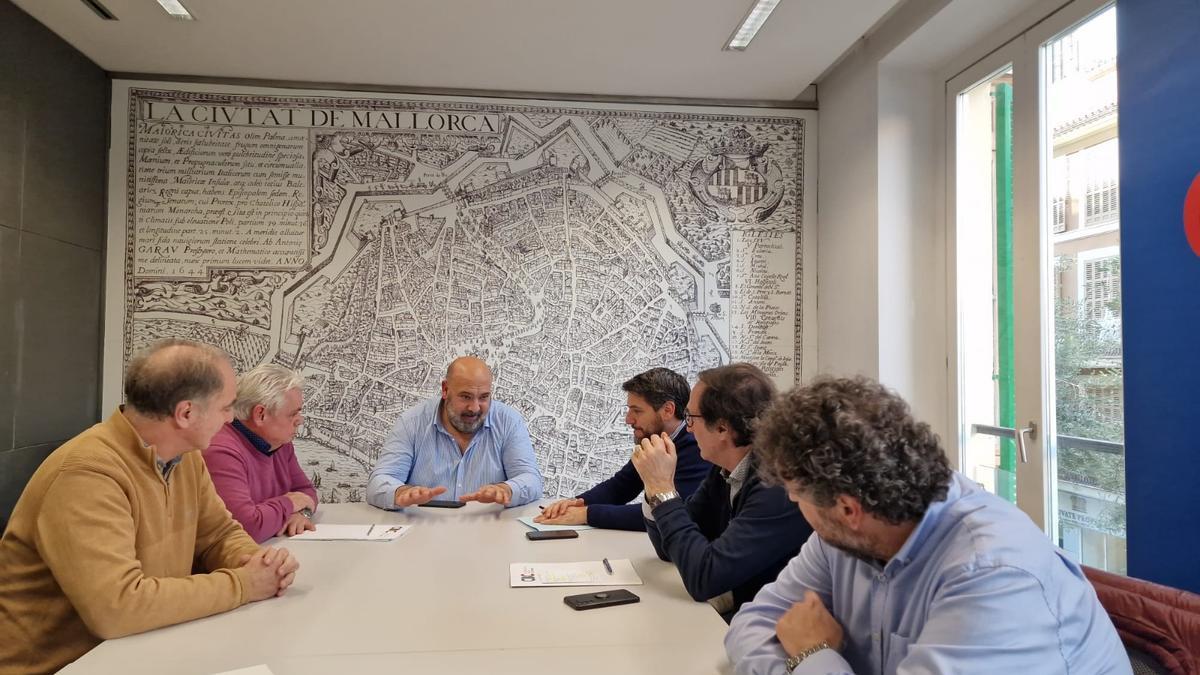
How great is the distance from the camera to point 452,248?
4.20 metres

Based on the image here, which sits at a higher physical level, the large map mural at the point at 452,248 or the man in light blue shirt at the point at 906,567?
the large map mural at the point at 452,248

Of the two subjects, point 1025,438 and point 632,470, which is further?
point 632,470

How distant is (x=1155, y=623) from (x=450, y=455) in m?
2.65

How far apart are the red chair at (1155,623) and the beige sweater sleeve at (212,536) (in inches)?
79.4

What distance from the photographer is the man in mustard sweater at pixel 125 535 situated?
5.08ft

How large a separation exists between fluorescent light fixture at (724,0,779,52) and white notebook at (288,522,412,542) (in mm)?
2533

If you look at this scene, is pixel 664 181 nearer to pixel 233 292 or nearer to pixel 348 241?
pixel 348 241

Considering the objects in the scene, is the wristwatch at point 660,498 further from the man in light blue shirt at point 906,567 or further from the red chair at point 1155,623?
the red chair at point 1155,623

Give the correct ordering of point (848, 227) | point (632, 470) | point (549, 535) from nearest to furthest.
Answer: point (549, 535) < point (632, 470) < point (848, 227)

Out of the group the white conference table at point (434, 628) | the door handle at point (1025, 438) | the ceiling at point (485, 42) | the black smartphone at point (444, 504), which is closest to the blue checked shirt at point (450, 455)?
the black smartphone at point (444, 504)

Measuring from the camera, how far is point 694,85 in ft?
13.6

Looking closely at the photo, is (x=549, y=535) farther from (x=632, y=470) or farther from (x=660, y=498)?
(x=632, y=470)

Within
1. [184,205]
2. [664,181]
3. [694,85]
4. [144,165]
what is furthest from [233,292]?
[694,85]

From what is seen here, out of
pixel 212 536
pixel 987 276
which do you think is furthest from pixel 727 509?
pixel 987 276
